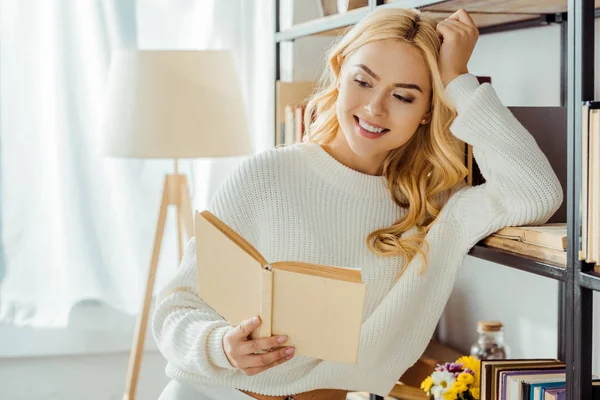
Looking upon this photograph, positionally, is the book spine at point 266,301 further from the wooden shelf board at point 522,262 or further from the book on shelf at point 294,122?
the book on shelf at point 294,122

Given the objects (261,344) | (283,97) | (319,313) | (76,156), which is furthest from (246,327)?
(76,156)

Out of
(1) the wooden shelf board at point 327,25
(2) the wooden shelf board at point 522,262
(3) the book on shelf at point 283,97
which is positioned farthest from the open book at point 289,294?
(3) the book on shelf at point 283,97

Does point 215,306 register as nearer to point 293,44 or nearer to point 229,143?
point 229,143

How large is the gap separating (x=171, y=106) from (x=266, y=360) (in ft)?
3.98

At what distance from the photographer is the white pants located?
1479 mm

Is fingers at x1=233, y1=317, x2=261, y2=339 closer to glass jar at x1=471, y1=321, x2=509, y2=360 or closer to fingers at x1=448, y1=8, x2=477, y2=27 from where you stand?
fingers at x1=448, y1=8, x2=477, y2=27

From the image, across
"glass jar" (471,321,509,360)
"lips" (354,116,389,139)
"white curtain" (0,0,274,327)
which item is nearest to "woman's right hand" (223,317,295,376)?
"lips" (354,116,389,139)

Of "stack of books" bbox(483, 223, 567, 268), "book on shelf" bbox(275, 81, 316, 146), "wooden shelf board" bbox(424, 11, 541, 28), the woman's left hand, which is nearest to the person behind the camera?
"stack of books" bbox(483, 223, 567, 268)

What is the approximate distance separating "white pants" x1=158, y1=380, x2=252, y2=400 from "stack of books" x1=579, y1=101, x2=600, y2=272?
716 mm

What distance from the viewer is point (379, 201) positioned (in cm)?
157

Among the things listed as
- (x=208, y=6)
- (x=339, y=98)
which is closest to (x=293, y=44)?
(x=208, y=6)

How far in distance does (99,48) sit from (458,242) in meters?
1.75

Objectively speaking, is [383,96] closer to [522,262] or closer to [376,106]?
[376,106]

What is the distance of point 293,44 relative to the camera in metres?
2.79
